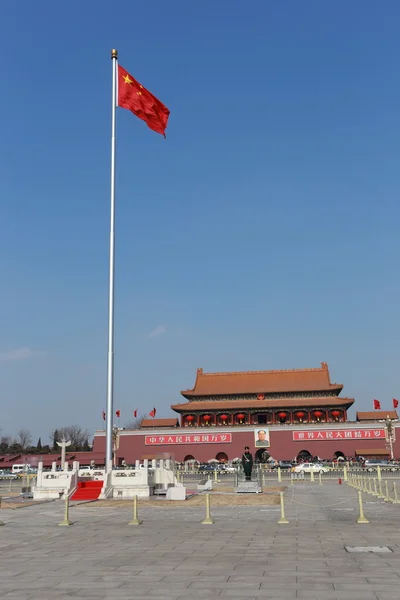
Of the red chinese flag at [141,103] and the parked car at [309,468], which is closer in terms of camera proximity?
the red chinese flag at [141,103]

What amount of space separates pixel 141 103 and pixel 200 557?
64.2ft

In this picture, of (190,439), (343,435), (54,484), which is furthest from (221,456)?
(54,484)

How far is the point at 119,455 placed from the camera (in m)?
59.1

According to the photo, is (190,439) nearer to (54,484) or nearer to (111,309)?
(54,484)

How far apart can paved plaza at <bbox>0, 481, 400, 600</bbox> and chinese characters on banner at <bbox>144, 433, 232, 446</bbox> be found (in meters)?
42.4

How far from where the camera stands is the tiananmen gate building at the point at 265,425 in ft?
180

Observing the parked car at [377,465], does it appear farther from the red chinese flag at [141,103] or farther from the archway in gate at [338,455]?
the red chinese flag at [141,103]

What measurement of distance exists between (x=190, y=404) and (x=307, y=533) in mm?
50459

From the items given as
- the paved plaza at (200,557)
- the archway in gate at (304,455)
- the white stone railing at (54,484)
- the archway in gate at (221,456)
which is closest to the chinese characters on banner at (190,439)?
the archway in gate at (221,456)

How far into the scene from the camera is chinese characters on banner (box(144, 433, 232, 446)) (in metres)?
57.4

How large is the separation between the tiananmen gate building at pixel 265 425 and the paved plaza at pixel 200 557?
40944 mm

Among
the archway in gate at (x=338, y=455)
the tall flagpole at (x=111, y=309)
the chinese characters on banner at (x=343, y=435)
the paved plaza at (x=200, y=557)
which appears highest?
the tall flagpole at (x=111, y=309)

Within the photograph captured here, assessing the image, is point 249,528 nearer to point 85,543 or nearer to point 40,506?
point 85,543

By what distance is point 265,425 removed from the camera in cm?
5675
